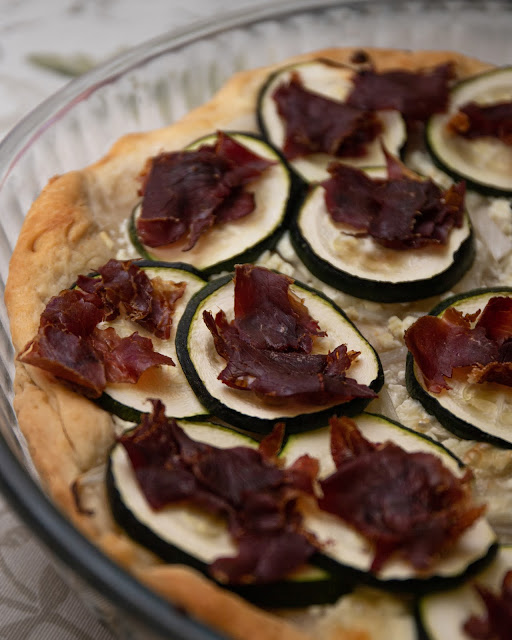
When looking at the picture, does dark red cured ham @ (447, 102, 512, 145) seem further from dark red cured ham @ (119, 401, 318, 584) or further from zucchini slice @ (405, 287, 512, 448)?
dark red cured ham @ (119, 401, 318, 584)

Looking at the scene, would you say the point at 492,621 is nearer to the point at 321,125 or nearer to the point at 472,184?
the point at 472,184

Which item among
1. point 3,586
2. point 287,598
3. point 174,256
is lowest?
point 3,586

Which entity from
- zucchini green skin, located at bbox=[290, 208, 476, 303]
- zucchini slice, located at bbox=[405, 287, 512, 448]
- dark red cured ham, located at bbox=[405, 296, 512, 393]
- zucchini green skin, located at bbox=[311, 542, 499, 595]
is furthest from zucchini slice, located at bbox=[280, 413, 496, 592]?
zucchini green skin, located at bbox=[290, 208, 476, 303]

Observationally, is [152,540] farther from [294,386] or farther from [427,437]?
[427,437]

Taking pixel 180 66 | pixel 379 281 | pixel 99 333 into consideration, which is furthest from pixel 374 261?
pixel 180 66

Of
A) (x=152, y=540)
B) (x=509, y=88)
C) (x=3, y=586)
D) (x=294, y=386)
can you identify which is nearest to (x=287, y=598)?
(x=152, y=540)

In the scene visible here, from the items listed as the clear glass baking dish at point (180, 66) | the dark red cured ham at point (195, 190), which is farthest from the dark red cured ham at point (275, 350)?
the clear glass baking dish at point (180, 66)
